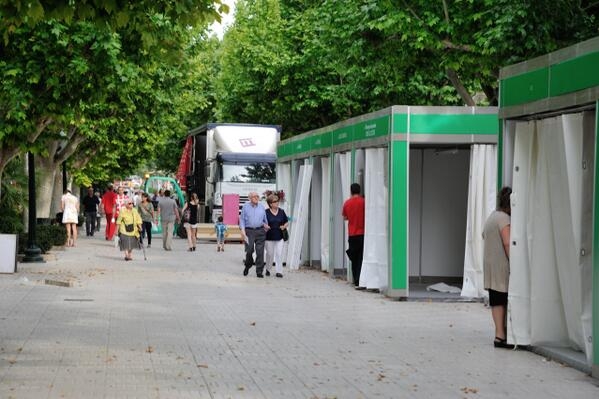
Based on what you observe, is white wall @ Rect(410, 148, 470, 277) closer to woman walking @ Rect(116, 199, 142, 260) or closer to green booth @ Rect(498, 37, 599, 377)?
green booth @ Rect(498, 37, 599, 377)

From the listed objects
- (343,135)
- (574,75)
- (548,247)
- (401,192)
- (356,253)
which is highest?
(343,135)

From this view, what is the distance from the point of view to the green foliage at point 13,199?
2831cm

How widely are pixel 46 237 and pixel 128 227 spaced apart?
286cm

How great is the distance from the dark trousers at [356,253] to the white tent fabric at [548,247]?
8180 millimetres

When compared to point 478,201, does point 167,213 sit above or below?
below

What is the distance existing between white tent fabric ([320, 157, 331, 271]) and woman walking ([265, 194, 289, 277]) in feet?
3.41

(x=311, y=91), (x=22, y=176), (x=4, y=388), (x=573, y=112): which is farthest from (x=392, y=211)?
(x=311, y=91)

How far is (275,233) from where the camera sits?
76.9 ft

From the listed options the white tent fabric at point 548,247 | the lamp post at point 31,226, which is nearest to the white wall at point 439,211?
the white tent fabric at point 548,247

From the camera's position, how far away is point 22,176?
31.2 metres

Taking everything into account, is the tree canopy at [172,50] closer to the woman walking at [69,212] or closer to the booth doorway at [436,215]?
the woman walking at [69,212]

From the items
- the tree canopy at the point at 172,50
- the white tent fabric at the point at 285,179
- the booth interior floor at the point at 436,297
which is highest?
the tree canopy at the point at 172,50

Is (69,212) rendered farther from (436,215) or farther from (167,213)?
(436,215)

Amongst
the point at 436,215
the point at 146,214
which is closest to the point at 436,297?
the point at 436,215
